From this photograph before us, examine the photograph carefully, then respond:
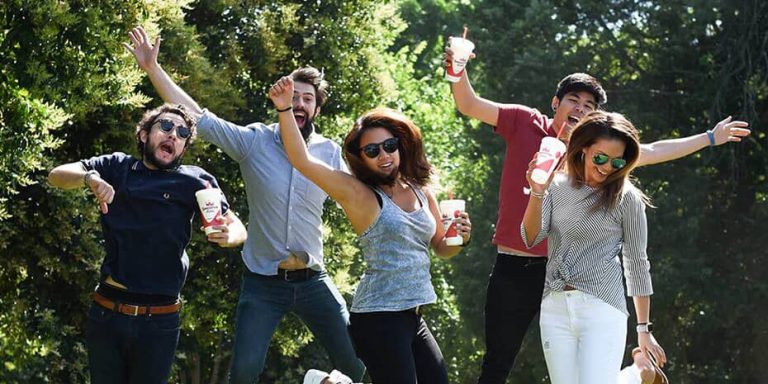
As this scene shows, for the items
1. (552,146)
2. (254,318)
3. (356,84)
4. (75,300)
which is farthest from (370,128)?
(356,84)

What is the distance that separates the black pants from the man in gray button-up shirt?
2.43ft

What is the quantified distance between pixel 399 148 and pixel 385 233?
1.60 feet

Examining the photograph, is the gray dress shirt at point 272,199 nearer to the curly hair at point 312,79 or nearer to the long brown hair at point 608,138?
the curly hair at point 312,79

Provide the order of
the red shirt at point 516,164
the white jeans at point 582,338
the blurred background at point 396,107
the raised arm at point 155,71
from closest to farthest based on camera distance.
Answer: the white jeans at point 582,338
the raised arm at point 155,71
the red shirt at point 516,164
the blurred background at point 396,107

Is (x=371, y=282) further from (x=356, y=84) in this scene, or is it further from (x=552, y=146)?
(x=356, y=84)

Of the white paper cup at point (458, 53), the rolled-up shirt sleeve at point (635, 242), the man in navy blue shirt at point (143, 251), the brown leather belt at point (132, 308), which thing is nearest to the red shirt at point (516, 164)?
the white paper cup at point (458, 53)

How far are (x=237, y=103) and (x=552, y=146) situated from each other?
784cm

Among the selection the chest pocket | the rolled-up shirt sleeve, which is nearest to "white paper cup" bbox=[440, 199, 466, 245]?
the rolled-up shirt sleeve

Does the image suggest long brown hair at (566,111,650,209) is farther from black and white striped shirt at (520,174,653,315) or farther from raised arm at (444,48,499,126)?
raised arm at (444,48,499,126)

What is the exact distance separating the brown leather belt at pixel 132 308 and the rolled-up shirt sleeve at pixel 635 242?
2.19 meters

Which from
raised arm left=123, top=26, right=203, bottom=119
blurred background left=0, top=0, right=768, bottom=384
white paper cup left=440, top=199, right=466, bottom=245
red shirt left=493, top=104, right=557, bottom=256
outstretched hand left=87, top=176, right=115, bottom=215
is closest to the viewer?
outstretched hand left=87, top=176, right=115, bottom=215

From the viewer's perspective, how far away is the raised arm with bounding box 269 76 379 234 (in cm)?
571

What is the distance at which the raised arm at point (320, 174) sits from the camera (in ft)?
18.7

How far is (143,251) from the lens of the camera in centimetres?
604
